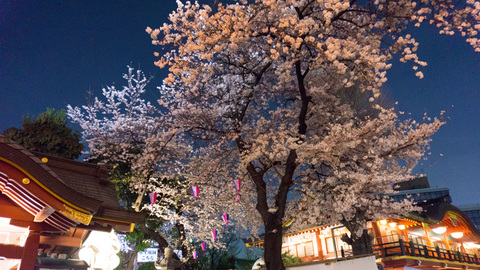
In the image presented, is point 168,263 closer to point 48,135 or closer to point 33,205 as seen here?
point 33,205

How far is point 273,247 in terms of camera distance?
32.9 ft

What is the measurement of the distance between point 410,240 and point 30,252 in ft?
73.0

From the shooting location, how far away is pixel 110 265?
7.00 meters

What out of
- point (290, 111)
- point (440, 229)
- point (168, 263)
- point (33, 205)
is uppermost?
point (290, 111)

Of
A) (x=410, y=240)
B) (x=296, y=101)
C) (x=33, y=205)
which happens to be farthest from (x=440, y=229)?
(x=33, y=205)

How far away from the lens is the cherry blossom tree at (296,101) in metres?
9.02

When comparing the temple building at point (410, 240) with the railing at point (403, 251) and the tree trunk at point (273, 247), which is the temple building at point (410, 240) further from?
the tree trunk at point (273, 247)

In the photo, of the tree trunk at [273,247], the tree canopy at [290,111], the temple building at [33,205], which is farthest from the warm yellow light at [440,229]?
the temple building at [33,205]

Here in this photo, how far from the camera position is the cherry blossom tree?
29.6 ft

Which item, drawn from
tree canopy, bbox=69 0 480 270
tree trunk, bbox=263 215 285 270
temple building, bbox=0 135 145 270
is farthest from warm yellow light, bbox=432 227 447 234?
temple building, bbox=0 135 145 270

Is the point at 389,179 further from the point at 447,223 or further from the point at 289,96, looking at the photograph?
the point at 447,223

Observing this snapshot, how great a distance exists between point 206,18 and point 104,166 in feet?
16.2

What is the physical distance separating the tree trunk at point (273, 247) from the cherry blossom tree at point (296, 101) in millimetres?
32

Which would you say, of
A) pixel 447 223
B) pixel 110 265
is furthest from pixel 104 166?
pixel 447 223
